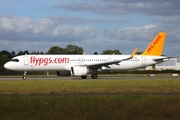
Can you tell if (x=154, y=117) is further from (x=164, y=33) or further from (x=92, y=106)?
(x=164, y=33)

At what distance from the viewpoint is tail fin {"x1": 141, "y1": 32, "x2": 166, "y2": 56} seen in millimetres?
62781

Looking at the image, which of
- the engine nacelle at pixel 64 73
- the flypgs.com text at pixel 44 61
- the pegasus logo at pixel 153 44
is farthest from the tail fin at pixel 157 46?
the flypgs.com text at pixel 44 61

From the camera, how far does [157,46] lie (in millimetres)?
63156

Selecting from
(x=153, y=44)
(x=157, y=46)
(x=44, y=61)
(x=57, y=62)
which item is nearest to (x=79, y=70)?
(x=57, y=62)

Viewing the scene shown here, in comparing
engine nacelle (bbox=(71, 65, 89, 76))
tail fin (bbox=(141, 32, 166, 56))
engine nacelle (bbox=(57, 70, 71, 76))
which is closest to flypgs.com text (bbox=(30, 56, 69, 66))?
engine nacelle (bbox=(57, 70, 71, 76))

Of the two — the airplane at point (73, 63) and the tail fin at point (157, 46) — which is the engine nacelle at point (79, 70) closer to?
the airplane at point (73, 63)

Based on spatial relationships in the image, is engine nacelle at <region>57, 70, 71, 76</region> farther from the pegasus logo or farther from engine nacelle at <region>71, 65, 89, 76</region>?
the pegasus logo

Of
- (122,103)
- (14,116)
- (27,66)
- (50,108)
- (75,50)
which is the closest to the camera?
(14,116)

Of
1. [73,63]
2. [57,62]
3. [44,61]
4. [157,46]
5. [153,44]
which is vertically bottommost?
[73,63]

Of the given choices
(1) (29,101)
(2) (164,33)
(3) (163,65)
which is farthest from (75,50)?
(1) (29,101)

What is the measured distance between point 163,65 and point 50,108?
396 ft

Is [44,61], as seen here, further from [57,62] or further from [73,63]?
[73,63]

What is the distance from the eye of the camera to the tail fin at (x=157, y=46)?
206ft

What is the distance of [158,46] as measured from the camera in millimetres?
63219
